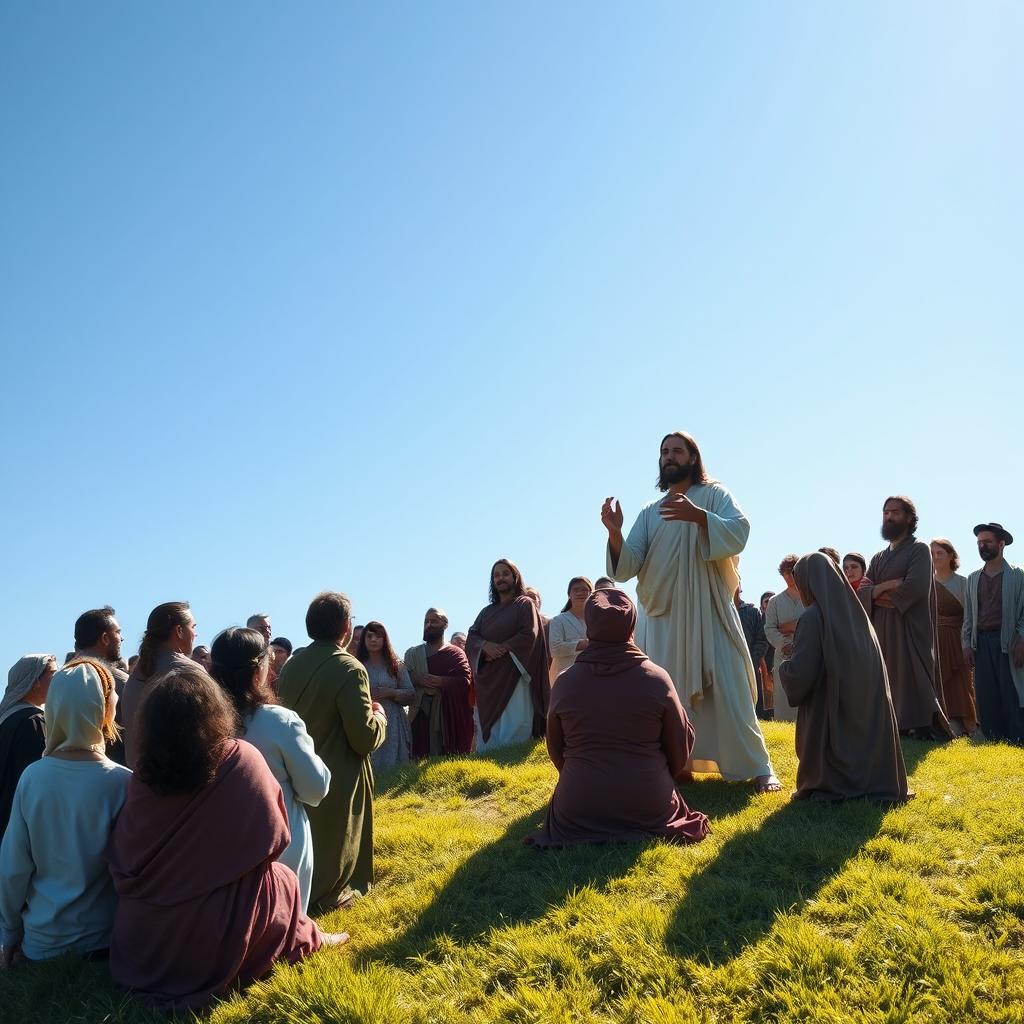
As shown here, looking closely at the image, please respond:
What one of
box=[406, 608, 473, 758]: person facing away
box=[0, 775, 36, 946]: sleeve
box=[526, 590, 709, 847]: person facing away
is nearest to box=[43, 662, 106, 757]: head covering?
box=[0, 775, 36, 946]: sleeve

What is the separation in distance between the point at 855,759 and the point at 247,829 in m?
4.16

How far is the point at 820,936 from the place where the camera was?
4250 mm

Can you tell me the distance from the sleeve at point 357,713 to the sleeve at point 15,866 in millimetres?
1829

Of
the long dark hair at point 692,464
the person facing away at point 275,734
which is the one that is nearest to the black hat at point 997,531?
the long dark hair at point 692,464

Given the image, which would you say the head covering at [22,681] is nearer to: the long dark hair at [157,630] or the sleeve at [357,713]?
the long dark hair at [157,630]

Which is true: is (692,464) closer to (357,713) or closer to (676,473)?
(676,473)

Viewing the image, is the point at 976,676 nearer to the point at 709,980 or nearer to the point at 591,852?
the point at 591,852

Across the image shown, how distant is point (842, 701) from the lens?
20.9 ft

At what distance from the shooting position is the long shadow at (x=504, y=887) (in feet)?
15.6

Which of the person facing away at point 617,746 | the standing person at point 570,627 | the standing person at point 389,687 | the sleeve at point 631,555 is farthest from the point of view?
the standing person at point 570,627

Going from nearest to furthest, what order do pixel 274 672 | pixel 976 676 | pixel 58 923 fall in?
pixel 58 923
pixel 976 676
pixel 274 672

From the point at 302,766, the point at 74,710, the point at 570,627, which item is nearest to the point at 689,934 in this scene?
the point at 302,766

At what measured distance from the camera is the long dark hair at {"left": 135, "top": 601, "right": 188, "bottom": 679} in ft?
19.6

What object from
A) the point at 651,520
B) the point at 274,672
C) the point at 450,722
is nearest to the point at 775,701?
the point at 450,722
